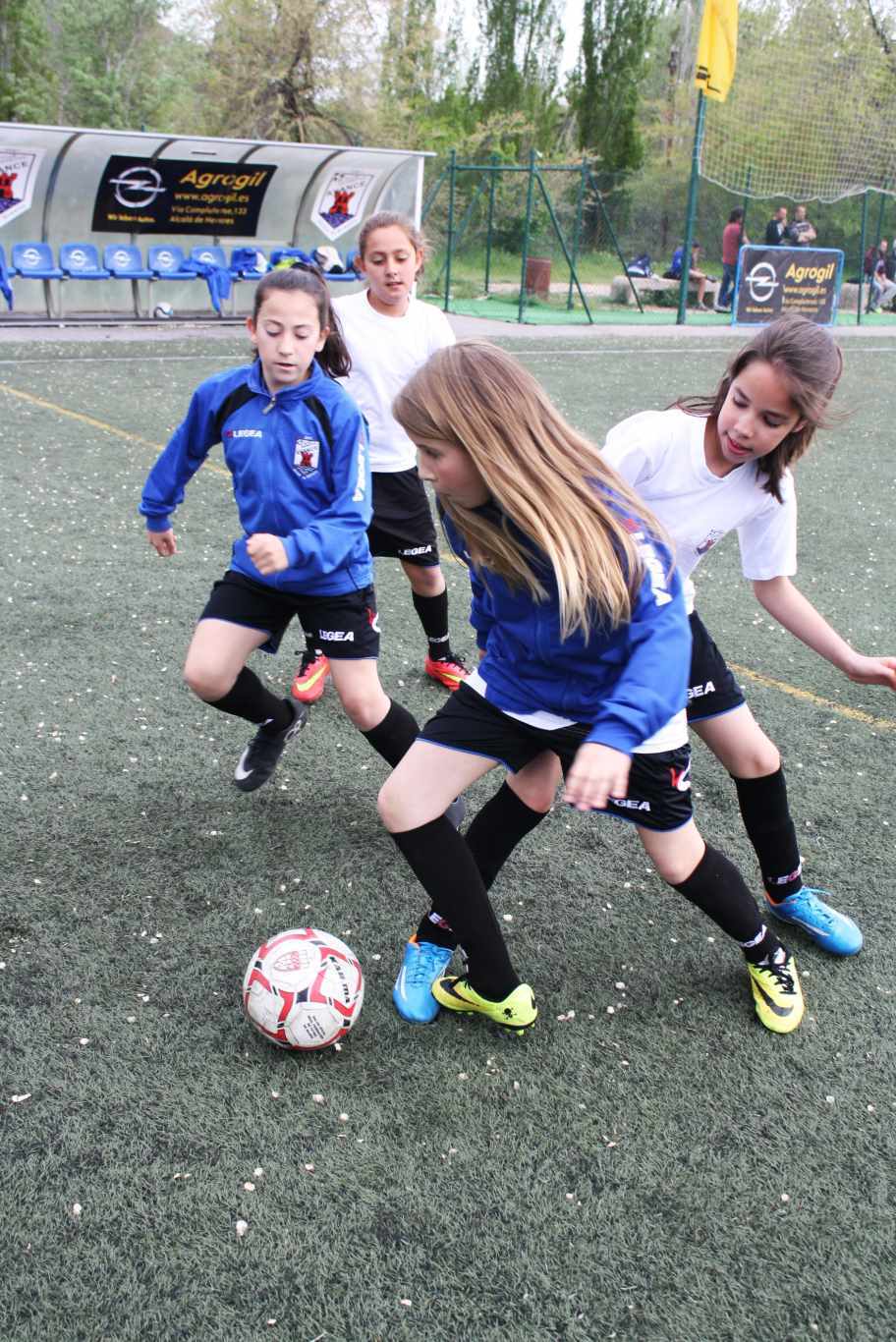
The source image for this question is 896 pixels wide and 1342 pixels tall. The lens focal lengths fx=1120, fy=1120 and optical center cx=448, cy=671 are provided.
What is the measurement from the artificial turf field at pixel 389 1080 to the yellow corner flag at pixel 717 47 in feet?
Answer: 60.1

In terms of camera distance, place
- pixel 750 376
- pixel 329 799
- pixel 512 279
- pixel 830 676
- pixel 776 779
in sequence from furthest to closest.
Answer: pixel 512 279 < pixel 830 676 < pixel 329 799 < pixel 776 779 < pixel 750 376

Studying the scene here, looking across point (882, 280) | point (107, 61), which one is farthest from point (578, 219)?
point (107, 61)

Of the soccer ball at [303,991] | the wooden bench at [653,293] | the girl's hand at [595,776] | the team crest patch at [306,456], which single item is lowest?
the wooden bench at [653,293]

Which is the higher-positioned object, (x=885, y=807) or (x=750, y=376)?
(x=750, y=376)

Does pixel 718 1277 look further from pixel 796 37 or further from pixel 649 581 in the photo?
pixel 796 37

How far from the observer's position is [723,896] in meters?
2.69

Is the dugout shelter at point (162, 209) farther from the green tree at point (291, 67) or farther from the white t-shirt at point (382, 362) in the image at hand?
the white t-shirt at point (382, 362)

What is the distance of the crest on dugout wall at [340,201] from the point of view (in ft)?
64.8

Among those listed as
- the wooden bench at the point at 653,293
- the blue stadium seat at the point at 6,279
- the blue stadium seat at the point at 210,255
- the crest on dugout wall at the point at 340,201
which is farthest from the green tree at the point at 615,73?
the blue stadium seat at the point at 6,279

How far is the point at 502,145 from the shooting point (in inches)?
1465

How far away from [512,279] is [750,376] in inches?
1039

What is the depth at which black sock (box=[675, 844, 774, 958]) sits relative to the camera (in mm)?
2657

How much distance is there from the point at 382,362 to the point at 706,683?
2.26 meters

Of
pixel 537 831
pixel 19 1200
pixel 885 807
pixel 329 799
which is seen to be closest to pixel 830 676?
pixel 885 807
